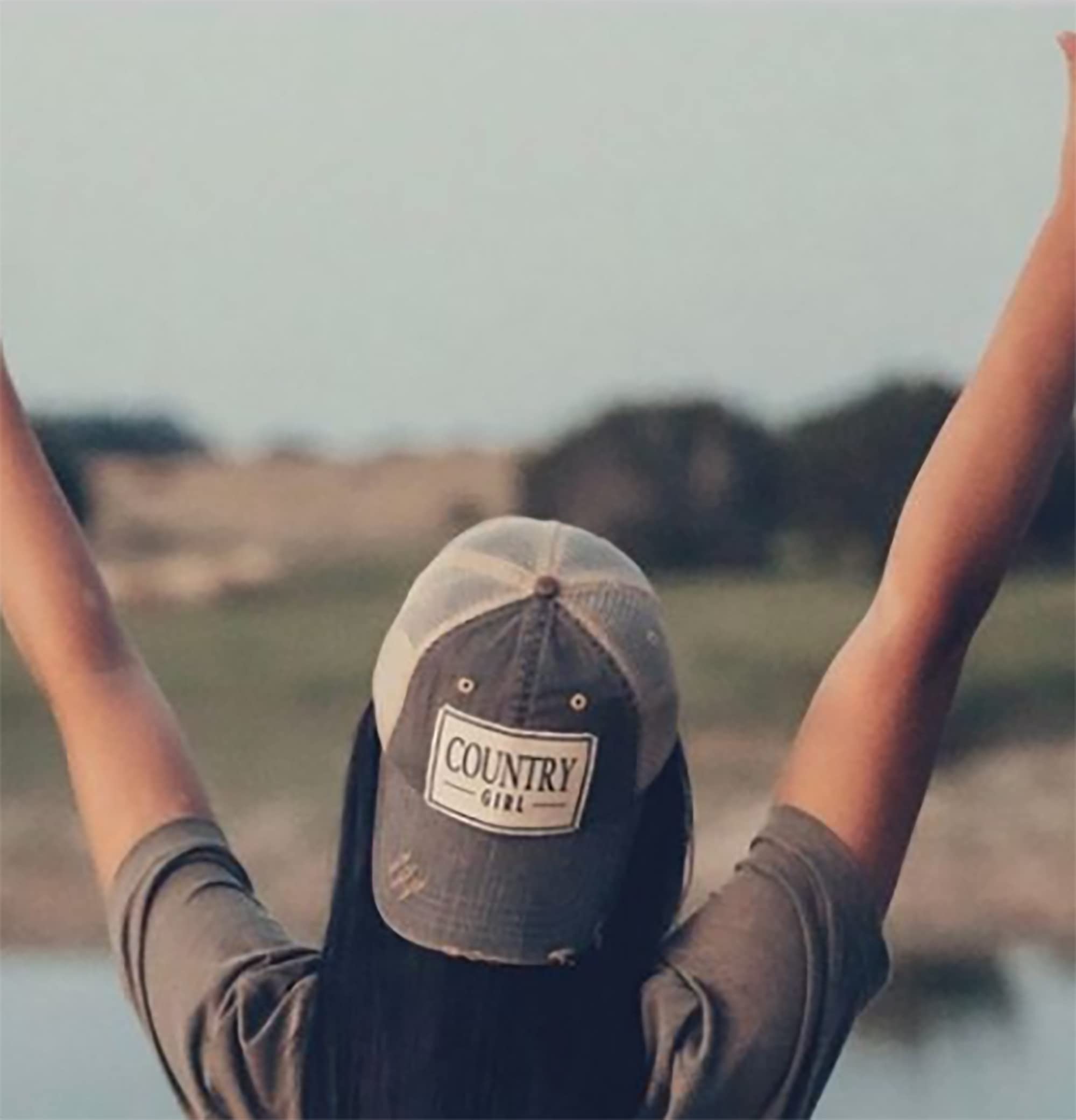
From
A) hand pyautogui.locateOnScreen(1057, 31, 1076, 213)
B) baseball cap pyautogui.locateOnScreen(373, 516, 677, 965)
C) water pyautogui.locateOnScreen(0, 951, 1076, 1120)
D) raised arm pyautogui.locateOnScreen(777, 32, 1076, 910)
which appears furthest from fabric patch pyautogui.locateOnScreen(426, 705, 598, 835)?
water pyautogui.locateOnScreen(0, 951, 1076, 1120)

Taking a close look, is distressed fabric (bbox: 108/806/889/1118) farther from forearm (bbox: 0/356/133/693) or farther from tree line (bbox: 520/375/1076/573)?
tree line (bbox: 520/375/1076/573)

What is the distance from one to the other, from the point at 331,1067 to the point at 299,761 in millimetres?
525

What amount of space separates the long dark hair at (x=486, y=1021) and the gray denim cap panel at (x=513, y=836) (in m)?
0.01

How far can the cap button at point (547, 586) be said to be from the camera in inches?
36.0

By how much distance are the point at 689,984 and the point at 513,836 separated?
0.10 meters

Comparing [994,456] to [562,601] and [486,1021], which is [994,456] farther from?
[486,1021]

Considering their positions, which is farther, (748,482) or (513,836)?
(748,482)

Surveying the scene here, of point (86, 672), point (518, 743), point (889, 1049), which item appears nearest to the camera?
point (518, 743)

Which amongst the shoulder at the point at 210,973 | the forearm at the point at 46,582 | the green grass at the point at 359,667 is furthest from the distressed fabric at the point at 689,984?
the green grass at the point at 359,667

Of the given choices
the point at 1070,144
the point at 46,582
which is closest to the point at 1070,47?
the point at 1070,144

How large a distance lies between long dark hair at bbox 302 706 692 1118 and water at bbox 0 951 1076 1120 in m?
0.40

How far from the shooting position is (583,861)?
917 millimetres

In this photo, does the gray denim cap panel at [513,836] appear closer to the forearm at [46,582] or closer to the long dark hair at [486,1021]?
the long dark hair at [486,1021]

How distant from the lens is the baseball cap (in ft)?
2.95
